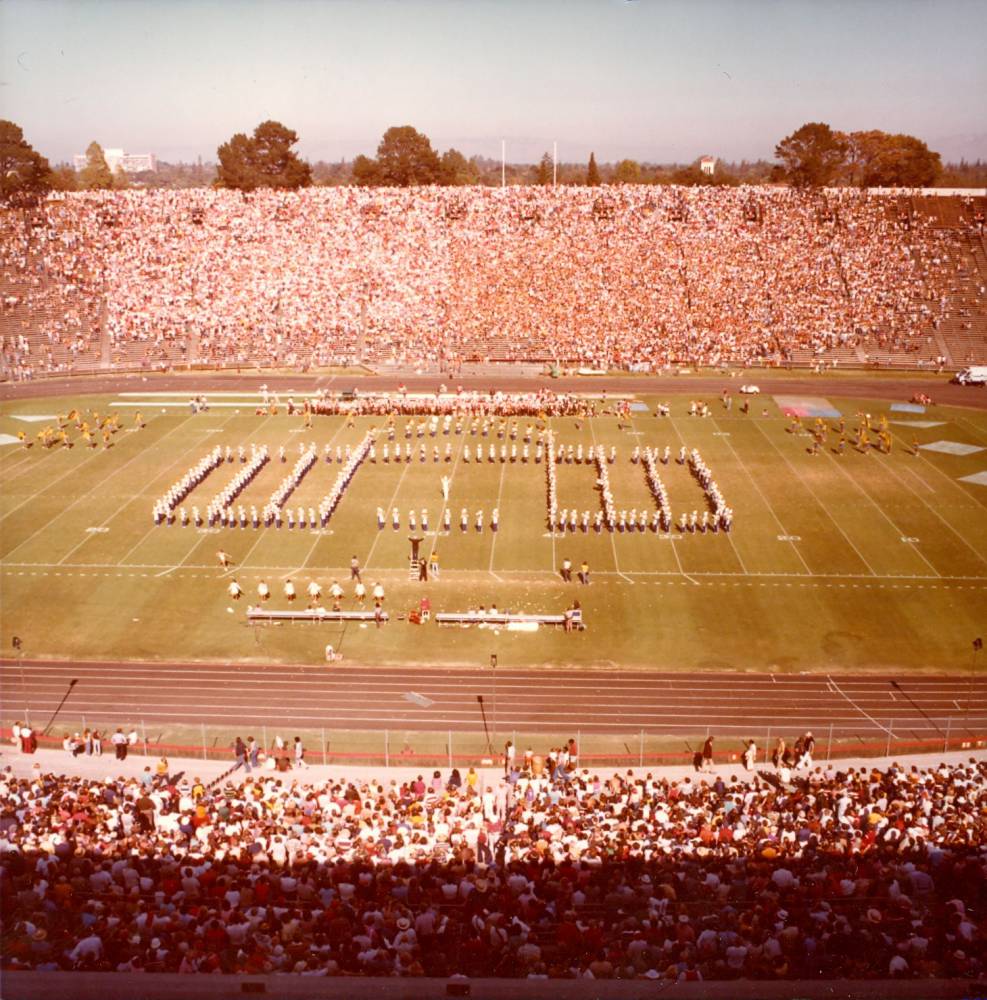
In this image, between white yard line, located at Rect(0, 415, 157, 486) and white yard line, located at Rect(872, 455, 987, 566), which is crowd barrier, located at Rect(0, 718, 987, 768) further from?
white yard line, located at Rect(0, 415, 157, 486)

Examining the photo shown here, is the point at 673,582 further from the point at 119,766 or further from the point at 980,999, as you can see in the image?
the point at 980,999

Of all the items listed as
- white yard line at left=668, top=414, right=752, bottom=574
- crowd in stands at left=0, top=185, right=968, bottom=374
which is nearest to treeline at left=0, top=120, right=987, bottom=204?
crowd in stands at left=0, top=185, right=968, bottom=374

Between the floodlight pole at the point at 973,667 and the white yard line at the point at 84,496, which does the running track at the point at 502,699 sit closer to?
the floodlight pole at the point at 973,667

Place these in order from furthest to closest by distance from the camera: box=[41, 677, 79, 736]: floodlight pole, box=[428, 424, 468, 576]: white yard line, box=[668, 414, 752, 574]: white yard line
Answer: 1. box=[428, 424, 468, 576]: white yard line
2. box=[668, 414, 752, 574]: white yard line
3. box=[41, 677, 79, 736]: floodlight pole

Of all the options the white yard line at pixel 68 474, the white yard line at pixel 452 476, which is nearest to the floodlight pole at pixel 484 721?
the white yard line at pixel 452 476

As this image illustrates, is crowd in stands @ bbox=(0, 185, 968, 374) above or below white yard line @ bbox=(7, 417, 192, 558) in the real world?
above

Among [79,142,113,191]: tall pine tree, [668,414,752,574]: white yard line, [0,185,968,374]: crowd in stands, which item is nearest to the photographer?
[668,414,752,574]: white yard line
